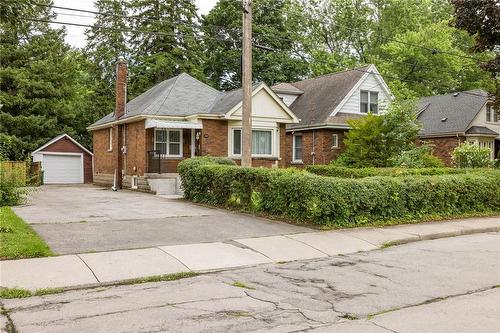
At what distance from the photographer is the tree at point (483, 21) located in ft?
61.1

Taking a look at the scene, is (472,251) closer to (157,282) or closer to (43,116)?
(157,282)

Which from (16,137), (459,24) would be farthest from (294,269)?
(16,137)

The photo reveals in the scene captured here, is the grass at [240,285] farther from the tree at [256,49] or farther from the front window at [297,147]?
the tree at [256,49]

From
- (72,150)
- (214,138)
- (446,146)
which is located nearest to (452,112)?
(446,146)

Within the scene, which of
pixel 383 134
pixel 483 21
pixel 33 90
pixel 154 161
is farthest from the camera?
pixel 33 90

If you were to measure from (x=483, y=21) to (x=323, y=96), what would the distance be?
38.4ft

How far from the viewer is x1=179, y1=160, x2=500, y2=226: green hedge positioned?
1126 cm

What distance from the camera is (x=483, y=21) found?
1902cm

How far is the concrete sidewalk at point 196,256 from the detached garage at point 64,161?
2642 cm

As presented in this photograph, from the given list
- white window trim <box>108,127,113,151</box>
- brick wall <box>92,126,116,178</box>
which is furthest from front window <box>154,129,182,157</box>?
white window trim <box>108,127,113,151</box>

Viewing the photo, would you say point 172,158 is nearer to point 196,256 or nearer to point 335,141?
point 335,141

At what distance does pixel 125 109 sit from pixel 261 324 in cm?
2226

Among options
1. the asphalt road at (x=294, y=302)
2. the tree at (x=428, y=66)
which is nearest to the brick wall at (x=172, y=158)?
the asphalt road at (x=294, y=302)

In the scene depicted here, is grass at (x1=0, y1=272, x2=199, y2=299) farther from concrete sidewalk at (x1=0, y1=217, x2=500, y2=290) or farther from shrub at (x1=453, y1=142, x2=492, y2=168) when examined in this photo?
shrub at (x1=453, y1=142, x2=492, y2=168)
